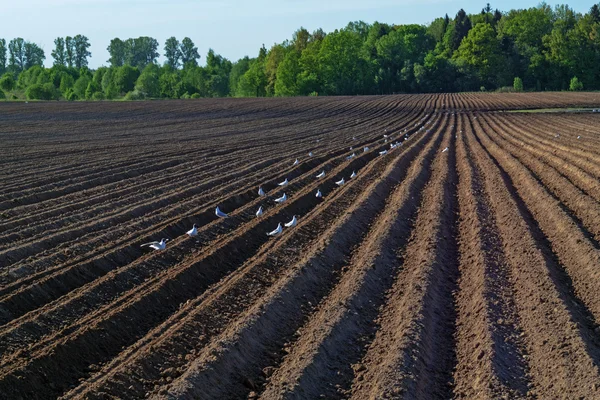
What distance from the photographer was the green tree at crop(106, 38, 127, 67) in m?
196

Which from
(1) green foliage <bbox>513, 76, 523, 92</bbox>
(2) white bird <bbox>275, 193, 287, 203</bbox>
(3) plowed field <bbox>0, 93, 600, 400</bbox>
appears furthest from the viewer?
(1) green foliage <bbox>513, 76, 523, 92</bbox>

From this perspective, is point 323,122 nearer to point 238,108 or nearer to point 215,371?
point 238,108

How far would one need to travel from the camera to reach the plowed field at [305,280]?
797cm

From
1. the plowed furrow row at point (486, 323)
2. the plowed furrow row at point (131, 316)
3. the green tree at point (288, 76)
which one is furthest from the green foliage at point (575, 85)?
the plowed furrow row at point (131, 316)

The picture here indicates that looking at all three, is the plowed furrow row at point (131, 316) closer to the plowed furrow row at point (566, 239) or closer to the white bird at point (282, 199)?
the white bird at point (282, 199)

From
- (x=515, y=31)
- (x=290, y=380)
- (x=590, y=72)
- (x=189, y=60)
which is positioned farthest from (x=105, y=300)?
(x=189, y=60)

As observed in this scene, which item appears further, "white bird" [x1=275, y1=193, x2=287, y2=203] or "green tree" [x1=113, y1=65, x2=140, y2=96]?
"green tree" [x1=113, y1=65, x2=140, y2=96]

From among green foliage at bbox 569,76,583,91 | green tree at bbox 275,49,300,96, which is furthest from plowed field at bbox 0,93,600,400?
green tree at bbox 275,49,300,96

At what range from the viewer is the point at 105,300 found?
10.5 metres

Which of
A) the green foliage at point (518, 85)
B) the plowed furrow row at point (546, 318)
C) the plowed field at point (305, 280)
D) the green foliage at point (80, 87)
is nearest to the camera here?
the plowed furrow row at point (546, 318)

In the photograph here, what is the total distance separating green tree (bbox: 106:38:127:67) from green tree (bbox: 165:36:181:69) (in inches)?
650

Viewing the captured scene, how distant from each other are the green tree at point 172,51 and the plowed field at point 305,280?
16933 centimetres

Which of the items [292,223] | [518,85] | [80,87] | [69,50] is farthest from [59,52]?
[292,223]

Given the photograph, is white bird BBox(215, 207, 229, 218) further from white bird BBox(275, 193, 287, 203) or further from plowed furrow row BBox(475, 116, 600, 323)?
plowed furrow row BBox(475, 116, 600, 323)
